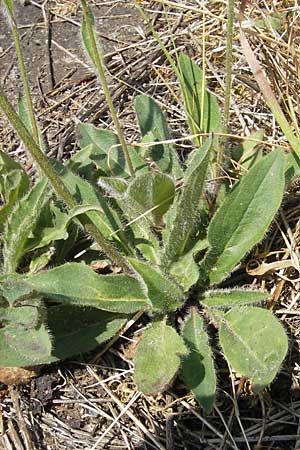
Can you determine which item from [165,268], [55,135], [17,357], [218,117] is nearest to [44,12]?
[55,135]

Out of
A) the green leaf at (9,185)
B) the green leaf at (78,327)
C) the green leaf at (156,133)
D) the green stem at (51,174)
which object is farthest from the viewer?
the green leaf at (156,133)

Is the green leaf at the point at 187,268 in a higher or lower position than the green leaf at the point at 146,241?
lower

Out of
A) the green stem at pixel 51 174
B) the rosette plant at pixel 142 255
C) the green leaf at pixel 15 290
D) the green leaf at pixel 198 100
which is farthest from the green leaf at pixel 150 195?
the green leaf at pixel 15 290

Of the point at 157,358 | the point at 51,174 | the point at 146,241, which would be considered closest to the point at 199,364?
the point at 157,358

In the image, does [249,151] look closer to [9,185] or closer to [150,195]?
[150,195]

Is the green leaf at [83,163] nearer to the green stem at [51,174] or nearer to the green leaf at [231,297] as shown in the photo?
the green stem at [51,174]

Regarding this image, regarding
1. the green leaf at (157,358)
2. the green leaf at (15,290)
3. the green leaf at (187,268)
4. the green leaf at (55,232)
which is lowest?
the green leaf at (157,358)

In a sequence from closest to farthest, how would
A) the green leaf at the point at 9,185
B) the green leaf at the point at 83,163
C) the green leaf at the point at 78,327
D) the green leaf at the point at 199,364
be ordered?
the green leaf at the point at 199,364 < the green leaf at the point at 78,327 < the green leaf at the point at 9,185 < the green leaf at the point at 83,163

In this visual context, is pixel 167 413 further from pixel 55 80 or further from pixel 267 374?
pixel 55 80
